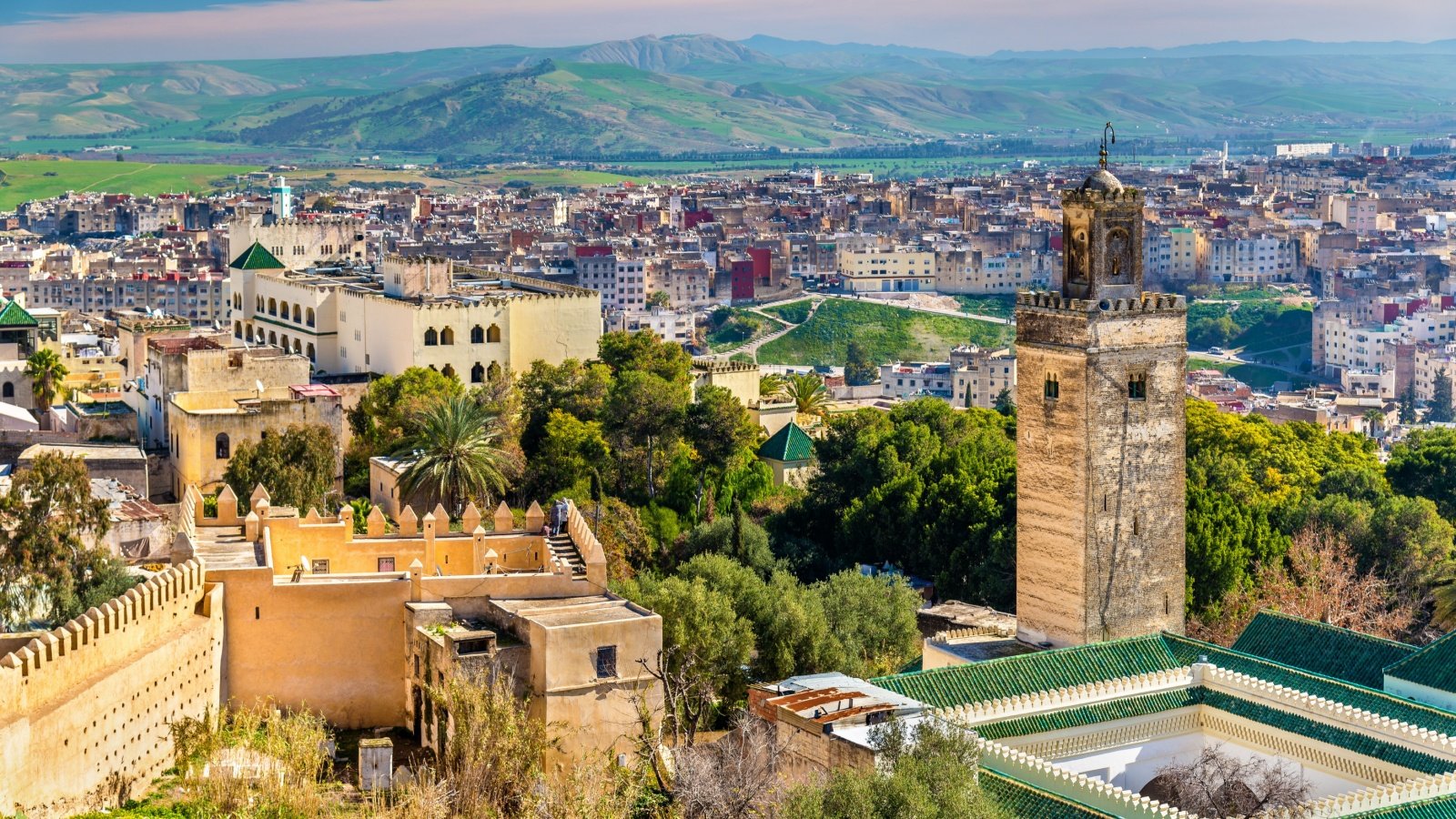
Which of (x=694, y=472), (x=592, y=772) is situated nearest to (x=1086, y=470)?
(x=592, y=772)

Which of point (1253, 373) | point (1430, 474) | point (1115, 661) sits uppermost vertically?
point (1115, 661)

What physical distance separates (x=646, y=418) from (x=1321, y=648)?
15838mm

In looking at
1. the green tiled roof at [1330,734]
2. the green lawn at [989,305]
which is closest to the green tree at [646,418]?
the green tiled roof at [1330,734]

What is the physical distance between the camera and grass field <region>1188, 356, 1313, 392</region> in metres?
107

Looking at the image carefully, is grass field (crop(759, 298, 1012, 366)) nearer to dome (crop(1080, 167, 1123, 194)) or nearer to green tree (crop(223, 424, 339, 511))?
green tree (crop(223, 424, 339, 511))

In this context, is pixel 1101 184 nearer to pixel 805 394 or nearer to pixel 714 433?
pixel 714 433

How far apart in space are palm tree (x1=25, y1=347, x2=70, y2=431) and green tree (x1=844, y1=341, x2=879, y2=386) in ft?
182

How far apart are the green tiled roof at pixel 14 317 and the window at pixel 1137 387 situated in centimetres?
3071

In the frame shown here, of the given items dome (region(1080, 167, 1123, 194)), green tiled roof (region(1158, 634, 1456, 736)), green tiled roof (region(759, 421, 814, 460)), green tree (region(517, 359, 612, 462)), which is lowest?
green tiled roof (region(759, 421, 814, 460))

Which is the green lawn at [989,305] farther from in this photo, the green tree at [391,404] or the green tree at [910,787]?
the green tree at [910,787]

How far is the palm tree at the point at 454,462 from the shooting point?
1252 inches

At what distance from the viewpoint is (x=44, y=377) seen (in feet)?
141

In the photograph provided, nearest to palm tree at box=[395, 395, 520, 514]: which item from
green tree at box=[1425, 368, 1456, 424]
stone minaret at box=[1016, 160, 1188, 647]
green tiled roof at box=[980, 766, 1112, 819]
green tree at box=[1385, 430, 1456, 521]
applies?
stone minaret at box=[1016, 160, 1188, 647]

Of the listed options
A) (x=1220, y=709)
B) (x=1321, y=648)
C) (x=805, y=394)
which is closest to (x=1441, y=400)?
(x=805, y=394)
